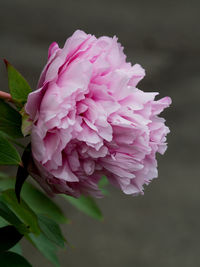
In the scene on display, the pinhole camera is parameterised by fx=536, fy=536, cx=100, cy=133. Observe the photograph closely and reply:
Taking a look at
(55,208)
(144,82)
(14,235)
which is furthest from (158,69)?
(14,235)

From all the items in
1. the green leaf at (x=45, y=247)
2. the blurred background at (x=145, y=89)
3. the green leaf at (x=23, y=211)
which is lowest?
the blurred background at (x=145, y=89)

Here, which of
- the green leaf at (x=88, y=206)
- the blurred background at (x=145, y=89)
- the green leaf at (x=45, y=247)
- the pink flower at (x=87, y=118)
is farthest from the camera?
the blurred background at (x=145, y=89)

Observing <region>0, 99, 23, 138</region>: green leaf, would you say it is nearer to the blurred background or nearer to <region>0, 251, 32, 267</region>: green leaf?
<region>0, 251, 32, 267</region>: green leaf

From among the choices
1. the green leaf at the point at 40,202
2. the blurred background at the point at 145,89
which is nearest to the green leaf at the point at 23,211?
the green leaf at the point at 40,202

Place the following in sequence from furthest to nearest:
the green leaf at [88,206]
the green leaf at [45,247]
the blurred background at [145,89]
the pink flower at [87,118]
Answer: the blurred background at [145,89]
the green leaf at [88,206]
the green leaf at [45,247]
the pink flower at [87,118]

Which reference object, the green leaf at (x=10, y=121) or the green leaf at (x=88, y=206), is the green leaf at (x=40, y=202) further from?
the green leaf at (x=10, y=121)

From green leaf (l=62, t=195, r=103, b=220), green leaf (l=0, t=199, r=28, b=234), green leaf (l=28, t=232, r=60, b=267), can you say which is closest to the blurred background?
green leaf (l=62, t=195, r=103, b=220)

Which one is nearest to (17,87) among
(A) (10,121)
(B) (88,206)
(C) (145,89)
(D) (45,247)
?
(A) (10,121)
